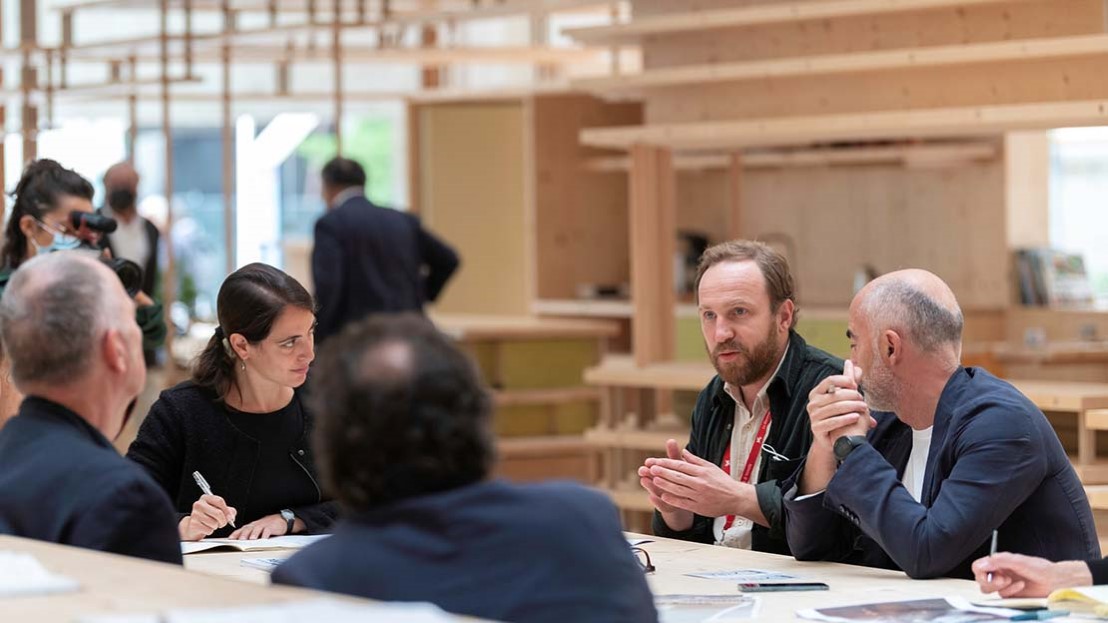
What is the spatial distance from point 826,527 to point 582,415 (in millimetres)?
5408

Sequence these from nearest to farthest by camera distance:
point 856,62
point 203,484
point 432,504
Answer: point 432,504
point 203,484
point 856,62

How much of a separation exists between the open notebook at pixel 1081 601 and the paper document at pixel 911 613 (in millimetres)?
81

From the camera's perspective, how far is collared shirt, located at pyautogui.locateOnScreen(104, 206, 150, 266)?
Result: 8.22 metres

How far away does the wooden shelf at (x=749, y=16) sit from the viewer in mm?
5691

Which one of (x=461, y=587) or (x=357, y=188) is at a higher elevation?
(x=357, y=188)

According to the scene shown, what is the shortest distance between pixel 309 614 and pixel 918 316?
1755 millimetres

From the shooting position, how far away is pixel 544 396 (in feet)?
27.6

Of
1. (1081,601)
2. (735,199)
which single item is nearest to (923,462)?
(1081,601)

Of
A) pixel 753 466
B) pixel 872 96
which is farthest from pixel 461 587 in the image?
pixel 872 96

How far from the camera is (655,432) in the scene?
6570 mm

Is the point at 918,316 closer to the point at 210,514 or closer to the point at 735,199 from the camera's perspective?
the point at 210,514

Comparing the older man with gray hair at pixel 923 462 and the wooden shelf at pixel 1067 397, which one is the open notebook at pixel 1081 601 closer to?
the older man with gray hair at pixel 923 462

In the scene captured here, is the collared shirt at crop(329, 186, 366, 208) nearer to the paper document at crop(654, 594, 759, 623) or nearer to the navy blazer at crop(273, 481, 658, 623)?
the paper document at crop(654, 594, 759, 623)

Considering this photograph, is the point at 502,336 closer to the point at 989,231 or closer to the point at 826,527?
the point at 989,231
